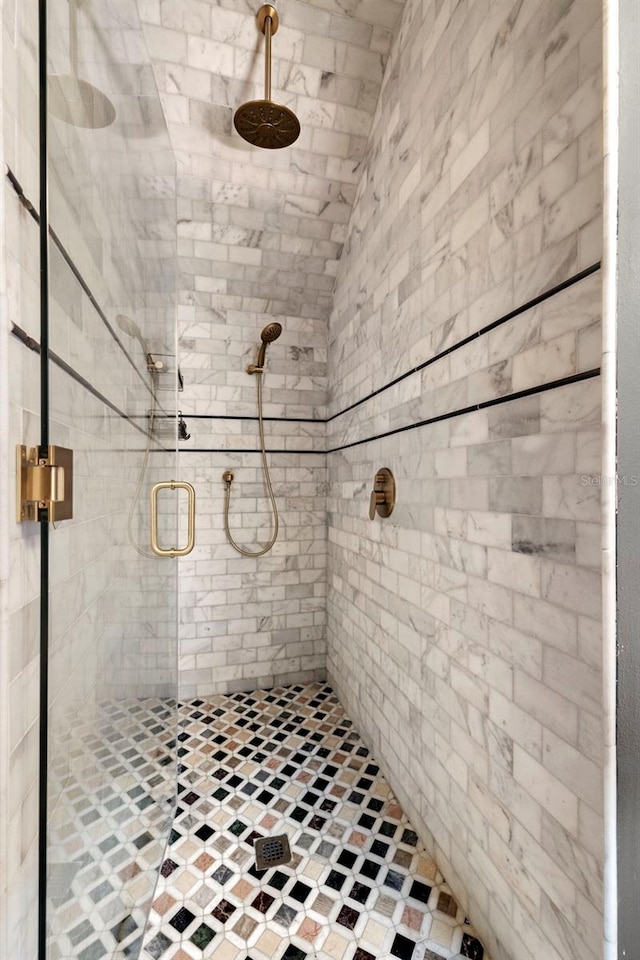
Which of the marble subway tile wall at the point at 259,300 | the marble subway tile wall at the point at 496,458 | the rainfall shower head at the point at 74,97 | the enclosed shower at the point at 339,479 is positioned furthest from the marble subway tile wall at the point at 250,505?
the rainfall shower head at the point at 74,97

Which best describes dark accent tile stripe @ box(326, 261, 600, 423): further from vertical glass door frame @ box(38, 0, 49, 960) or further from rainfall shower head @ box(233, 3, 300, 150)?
rainfall shower head @ box(233, 3, 300, 150)

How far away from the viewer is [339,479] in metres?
2.61

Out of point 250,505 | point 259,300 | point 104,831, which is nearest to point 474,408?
point 104,831

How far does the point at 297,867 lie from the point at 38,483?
5.26 feet

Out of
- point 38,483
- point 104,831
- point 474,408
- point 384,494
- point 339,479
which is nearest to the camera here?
point 38,483

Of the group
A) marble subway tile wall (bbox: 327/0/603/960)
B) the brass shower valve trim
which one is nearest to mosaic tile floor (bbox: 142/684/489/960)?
marble subway tile wall (bbox: 327/0/603/960)

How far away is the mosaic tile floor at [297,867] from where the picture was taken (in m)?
1.23

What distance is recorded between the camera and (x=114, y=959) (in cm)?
94

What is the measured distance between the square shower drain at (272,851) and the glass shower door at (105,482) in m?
0.34

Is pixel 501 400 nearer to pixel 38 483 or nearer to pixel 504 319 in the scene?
pixel 504 319

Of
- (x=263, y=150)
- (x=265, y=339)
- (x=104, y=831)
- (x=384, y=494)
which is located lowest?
(x=104, y=831)

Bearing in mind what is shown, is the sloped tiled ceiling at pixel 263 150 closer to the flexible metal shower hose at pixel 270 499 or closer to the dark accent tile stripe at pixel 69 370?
the flexible metal shower hose at pixel 270 499

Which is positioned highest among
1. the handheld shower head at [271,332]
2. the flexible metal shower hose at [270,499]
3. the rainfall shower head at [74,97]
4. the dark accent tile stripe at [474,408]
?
the handheld shower head at [271,332]

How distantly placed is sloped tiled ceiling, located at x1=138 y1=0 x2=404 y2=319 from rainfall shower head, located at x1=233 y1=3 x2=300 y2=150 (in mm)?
81
